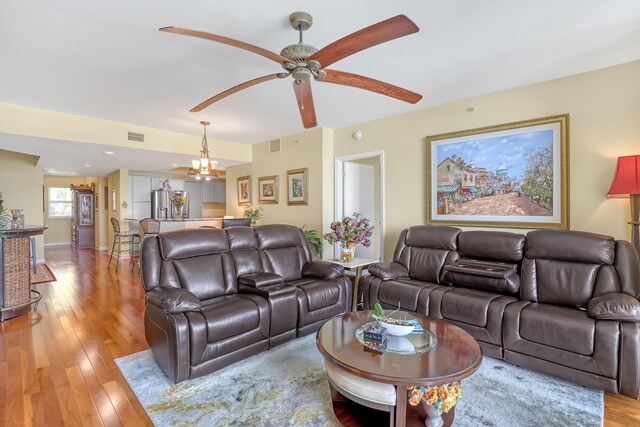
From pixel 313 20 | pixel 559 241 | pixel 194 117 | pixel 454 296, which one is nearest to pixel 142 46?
pixel 313 20

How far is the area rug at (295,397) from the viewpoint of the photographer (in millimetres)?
1919

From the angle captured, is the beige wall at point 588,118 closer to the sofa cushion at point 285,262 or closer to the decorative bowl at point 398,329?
the decorative bowl at point 398,329

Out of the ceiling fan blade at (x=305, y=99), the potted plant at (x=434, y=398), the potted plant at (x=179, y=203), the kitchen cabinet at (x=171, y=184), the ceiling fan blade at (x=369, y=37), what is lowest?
the potted plant at (x=434, y=398)

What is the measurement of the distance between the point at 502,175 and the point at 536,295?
1362mm

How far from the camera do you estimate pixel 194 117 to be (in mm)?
4520

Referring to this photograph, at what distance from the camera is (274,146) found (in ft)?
19.8

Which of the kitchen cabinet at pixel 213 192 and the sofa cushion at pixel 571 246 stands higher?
the kitchen cabinet at pixel 213 192

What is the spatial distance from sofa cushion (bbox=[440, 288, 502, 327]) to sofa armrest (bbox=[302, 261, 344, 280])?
114cm

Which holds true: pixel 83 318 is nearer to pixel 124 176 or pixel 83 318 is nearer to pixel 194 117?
pixel 194 117

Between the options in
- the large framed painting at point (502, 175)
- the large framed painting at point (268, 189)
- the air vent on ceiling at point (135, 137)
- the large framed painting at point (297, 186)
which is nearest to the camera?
the large framed painting at point (502, 175)

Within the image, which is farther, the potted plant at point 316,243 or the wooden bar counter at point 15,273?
the potted plant at point 316,243


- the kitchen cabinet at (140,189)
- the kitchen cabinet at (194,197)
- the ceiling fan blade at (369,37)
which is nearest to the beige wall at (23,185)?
the kitchen cabinet at (140,189)

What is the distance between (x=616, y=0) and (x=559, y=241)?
1.87 metres

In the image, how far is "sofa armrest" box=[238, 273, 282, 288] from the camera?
2.99 meters
